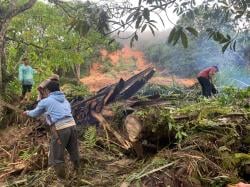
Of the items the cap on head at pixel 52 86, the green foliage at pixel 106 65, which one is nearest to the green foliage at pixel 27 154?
the cap on head at pixel 52 86

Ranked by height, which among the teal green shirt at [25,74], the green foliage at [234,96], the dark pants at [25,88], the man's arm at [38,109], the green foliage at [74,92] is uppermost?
the teal green shirt at [25,74]

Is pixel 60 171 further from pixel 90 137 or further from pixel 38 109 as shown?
pixel 90 137

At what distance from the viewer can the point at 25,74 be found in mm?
10719

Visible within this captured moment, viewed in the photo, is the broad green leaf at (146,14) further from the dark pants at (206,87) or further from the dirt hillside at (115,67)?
the dirt hillside at (115,67)

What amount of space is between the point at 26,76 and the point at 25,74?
0.19ft

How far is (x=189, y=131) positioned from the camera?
580 centimetres

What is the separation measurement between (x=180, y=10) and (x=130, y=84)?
6919mm

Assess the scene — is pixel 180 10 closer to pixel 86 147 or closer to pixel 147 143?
pixel 147 143

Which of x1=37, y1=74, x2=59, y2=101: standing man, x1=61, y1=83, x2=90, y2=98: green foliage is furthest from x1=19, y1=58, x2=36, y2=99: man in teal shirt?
x1=37, y1=74, x2=59, y2=101: standing man

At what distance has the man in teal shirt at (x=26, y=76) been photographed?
1063cm

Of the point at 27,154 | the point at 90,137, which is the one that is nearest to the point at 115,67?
the point at 90,137

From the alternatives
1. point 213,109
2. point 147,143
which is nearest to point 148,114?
point 147,143

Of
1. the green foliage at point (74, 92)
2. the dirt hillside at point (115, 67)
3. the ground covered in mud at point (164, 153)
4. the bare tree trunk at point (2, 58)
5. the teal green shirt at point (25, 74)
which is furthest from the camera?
the dirt hillside at point (115, 67)

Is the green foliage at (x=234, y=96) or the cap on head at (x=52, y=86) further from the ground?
the cap on head at (x=52, y=86)
